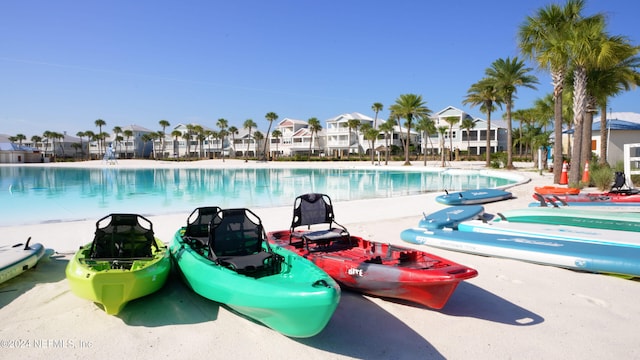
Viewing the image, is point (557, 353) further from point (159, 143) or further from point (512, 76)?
point (159, 143)

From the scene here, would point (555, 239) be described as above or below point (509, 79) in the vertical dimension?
below

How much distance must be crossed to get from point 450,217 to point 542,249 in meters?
2.97

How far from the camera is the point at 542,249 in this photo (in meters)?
6.78

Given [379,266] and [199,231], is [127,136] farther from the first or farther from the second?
[379,266]

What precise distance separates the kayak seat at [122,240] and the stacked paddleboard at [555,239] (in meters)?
5.16

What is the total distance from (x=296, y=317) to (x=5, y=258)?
520cm

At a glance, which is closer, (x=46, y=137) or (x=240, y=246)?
(x=240, y=246)

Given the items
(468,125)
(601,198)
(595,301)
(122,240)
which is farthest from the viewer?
(468,125)

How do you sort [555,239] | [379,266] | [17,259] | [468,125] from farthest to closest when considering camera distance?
1. [468,125]
2. [555,239]
3. [17,259]
4. [379,266]

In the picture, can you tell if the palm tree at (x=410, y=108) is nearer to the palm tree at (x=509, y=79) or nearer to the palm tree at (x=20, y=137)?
the palm tree at (x=509, y=79)

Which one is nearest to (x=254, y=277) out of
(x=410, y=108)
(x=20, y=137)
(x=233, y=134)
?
(x=410, y=108)

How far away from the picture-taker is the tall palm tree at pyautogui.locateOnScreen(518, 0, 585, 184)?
17203 millimetres

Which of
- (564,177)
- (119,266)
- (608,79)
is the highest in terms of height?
(608,79)

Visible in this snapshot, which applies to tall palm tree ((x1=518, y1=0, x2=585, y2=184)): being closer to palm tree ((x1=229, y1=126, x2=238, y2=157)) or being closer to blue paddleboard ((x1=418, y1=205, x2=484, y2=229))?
blue paddleboard ((x1=418, y1=205, x2=484, y2=229))
